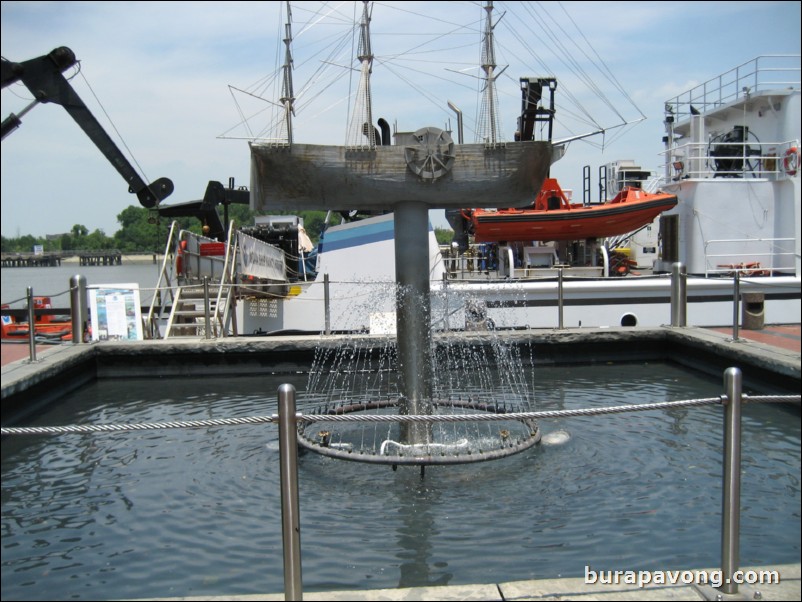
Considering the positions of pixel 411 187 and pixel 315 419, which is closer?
pixel 315 419

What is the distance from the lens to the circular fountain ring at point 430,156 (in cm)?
704

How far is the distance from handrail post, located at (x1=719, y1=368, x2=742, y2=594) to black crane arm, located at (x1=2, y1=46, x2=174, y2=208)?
13.6 m

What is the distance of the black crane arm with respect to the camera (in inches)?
621

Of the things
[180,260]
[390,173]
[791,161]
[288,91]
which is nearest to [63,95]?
[180,260]

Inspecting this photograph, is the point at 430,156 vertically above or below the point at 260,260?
above

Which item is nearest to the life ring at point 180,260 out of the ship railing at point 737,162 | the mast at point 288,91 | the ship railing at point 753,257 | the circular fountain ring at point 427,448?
the mast at point 288,91

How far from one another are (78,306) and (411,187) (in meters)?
7.23

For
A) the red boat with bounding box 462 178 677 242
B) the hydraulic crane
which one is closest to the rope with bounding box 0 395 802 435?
the hydraulic crane

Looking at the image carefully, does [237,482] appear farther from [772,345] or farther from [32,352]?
[772,345]

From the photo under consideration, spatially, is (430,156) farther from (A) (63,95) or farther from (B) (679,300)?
(A) (63,95)

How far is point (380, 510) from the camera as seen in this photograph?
19.0 ft

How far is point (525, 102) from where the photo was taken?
65.0 feet

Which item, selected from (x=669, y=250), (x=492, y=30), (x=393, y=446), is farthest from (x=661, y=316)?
(x=393, y=446)

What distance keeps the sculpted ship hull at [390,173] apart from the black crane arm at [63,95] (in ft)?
28.8
